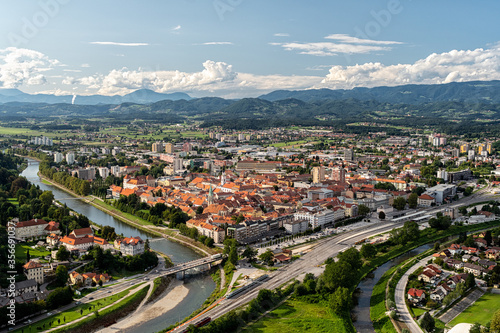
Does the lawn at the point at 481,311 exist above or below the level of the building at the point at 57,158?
below

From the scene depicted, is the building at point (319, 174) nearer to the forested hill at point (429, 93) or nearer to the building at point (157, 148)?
the building at point (157, 148)

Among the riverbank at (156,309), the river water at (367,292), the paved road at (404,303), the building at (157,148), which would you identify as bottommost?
the river water at (367,292)

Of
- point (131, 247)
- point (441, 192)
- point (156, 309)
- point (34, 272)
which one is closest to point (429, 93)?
point (441, 192)

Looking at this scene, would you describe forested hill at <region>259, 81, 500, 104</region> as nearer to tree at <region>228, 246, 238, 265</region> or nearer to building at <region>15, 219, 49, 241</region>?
tree at <region>228, 246, 238, 265</region>

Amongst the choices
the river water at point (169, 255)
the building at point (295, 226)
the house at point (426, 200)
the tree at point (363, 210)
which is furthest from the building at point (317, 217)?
the house at point (426, 200)

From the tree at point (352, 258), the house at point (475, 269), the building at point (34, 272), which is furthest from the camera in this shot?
the tree at point (352, 258)

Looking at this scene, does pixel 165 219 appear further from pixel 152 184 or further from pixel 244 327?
pixel 244 327
